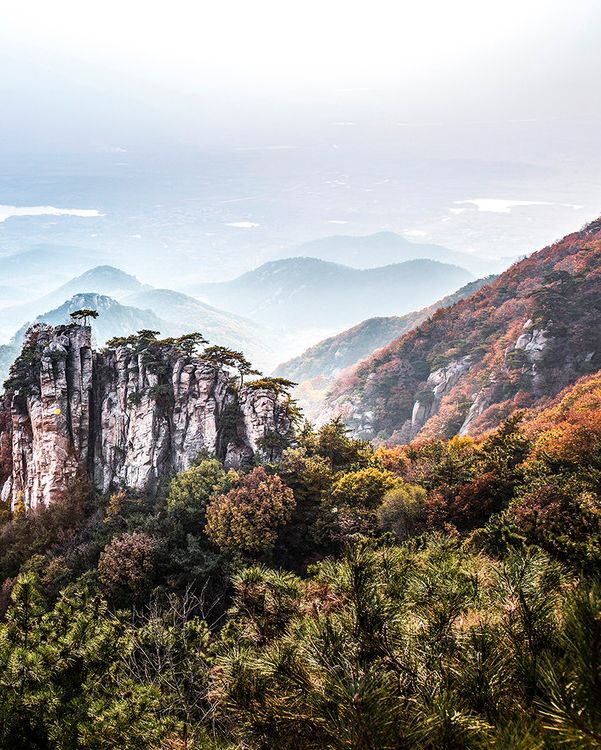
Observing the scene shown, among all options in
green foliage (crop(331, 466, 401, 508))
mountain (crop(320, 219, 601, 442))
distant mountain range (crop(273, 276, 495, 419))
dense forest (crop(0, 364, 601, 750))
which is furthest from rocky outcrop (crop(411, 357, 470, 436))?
distant mountain range (crop(273, 276, 495, 419))

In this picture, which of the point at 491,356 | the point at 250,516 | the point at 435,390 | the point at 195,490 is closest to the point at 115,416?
the point at 195,490

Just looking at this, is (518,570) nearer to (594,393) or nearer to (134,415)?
(594,393)

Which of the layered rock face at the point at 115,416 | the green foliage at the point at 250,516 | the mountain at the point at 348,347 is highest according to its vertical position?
the mountain at the point at 348,347

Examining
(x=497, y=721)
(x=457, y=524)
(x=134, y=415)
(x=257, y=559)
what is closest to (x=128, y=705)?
(x=497, y=721)

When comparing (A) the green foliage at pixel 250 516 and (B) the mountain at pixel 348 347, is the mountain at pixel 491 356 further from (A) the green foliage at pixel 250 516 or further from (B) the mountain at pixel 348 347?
(B) the mountain at pixel 348 347

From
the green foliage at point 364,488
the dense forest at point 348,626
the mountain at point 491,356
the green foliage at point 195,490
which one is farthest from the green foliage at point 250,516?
the mountain at point 491,356
